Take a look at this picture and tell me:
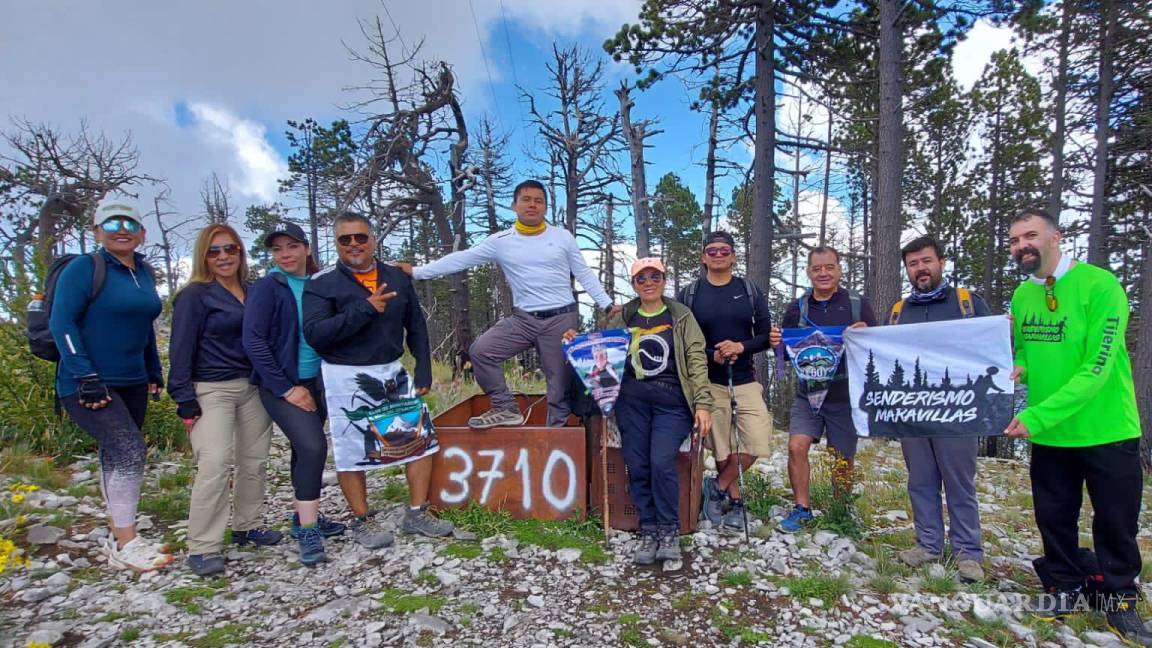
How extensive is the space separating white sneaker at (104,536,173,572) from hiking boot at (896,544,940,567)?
5.27 meters

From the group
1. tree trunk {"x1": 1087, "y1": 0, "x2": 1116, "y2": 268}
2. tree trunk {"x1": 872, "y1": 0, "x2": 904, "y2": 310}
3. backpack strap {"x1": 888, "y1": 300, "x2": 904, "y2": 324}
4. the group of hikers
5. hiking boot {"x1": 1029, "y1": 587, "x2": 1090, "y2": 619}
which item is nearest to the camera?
the group of hikers

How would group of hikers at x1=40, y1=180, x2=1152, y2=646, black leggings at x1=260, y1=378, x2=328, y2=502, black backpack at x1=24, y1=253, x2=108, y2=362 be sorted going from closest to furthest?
group of hikers at x1=40, y1=180, x2=1152, y2=646 < black backpack at x1=24, y1=253, x2=108, y2=362 < black leggings at x1=260, y1=378, x2=328, y2=502

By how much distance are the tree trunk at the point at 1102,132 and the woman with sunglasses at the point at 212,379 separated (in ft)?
60.8

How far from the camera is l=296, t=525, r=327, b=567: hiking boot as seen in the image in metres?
3.94

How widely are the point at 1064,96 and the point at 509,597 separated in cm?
2012

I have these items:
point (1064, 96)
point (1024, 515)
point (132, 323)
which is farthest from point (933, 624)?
point (1064, 96)

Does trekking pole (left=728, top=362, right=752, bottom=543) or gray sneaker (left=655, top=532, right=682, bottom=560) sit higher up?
trekking pole (left=728, top=362, right=752, bottom=543)

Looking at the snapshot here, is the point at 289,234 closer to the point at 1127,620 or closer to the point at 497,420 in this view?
the point at 497,420

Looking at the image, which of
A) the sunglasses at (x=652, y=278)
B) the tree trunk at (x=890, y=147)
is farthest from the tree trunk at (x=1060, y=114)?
the sunglasses at (x=652, y=278)

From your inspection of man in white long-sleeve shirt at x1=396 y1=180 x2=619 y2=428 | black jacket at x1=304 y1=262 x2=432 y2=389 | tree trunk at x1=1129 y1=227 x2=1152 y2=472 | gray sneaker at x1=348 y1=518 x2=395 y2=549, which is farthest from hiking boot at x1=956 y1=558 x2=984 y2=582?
tree trunk at x1=1129 y1=227 x2=1152 y2=472

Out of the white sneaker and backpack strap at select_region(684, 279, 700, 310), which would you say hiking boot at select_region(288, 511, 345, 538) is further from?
backpack strap at select_region(684, 279, 700, 310)

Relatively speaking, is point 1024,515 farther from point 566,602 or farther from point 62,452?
point 62,452

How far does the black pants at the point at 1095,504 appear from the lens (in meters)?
3.13

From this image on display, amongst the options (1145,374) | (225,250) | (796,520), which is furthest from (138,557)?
(1145,374)
